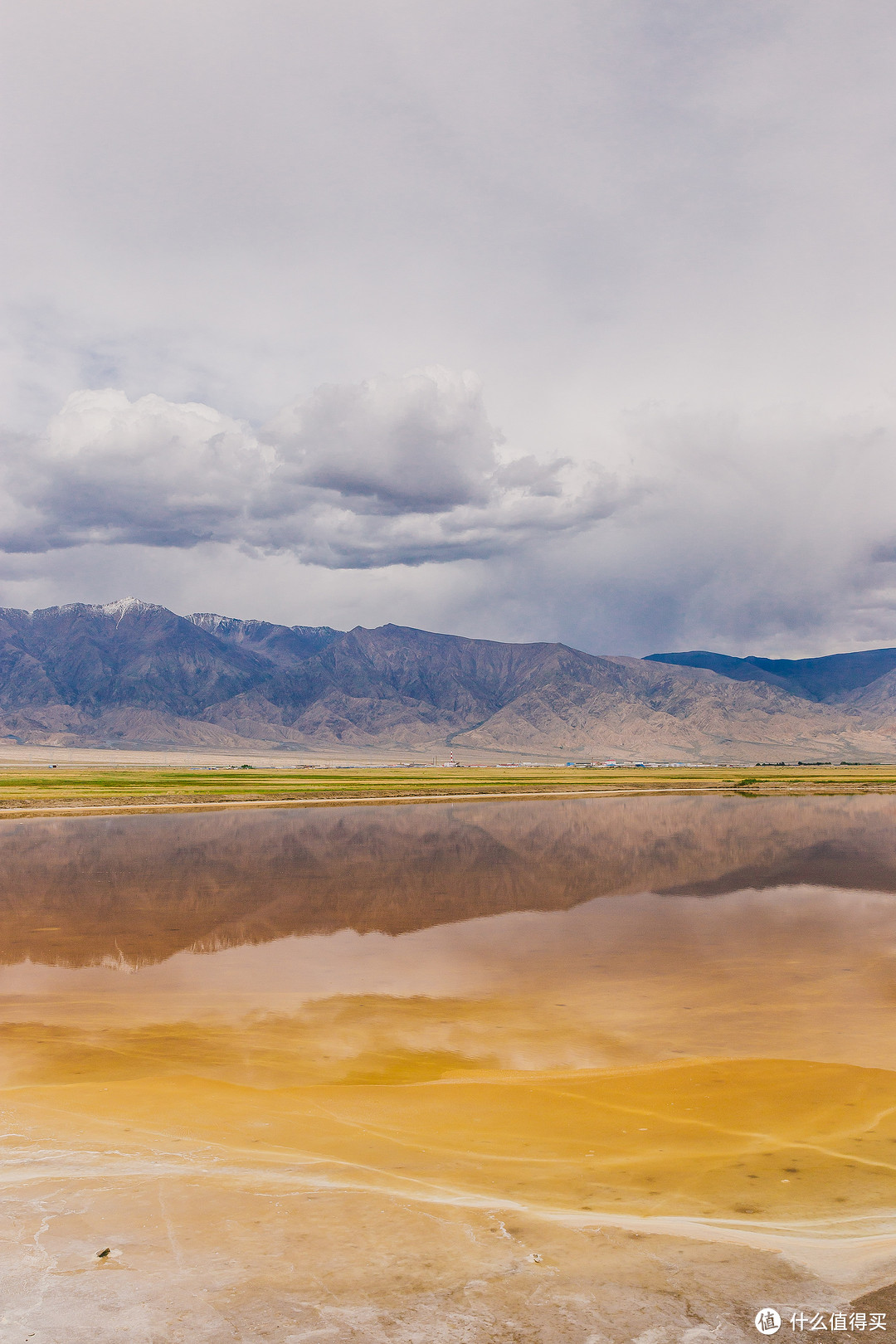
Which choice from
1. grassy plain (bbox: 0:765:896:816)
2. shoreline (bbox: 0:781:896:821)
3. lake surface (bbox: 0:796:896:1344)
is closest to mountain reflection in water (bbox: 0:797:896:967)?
lake surface (bbox: 0:796:896:1344)

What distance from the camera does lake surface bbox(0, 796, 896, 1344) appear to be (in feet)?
23.9

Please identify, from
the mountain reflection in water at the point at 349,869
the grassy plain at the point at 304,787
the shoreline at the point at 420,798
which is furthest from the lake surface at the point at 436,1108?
the grassy plain at the point at 304,787

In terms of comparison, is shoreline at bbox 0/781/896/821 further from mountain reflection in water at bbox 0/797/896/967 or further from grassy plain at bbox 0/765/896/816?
mountain reflection in water at bbox 0/797/896/967

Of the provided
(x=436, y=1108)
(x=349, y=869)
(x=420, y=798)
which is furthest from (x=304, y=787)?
(x=436, y=1108)

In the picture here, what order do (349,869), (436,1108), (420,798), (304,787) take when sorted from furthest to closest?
(304,787)
(420,798)
(349,869)
(436,1108)

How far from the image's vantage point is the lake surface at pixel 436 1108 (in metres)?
7.29

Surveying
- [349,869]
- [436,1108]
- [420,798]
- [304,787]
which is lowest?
[304,787]

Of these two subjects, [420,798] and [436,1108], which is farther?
[420,798]

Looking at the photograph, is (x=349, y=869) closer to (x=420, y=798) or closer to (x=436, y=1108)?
(x=436, y=1108)

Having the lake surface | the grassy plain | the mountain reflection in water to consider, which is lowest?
the grassy plain

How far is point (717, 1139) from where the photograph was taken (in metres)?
11.1

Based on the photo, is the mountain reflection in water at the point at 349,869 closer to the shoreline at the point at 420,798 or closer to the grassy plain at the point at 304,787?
the shoreline at the point at 420,798

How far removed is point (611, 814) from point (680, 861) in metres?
30.5

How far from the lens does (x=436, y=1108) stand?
12188 millimetres
